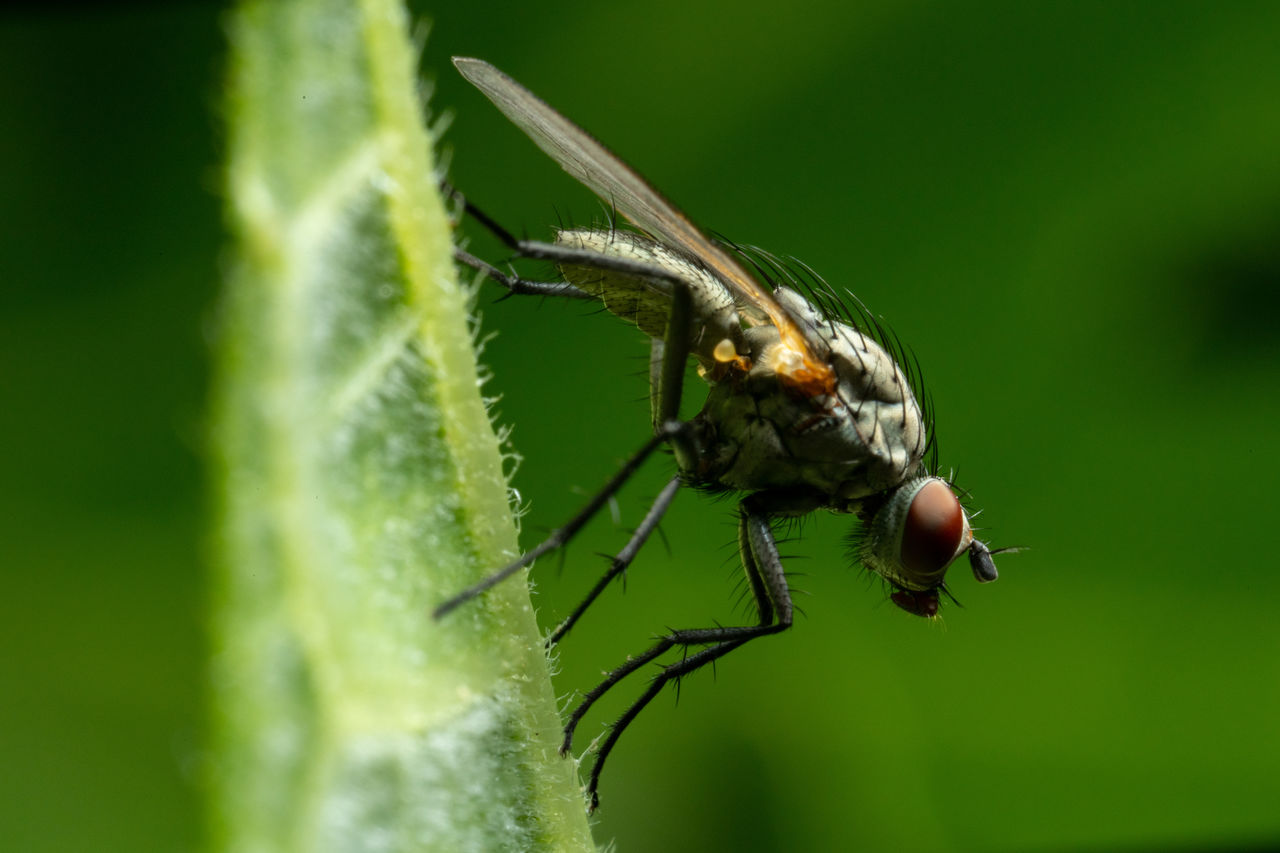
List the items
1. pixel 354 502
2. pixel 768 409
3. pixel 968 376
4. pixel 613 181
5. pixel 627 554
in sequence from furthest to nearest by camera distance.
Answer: pixel 968 376 → pixel 768 409 → pixel 613 181 → pixel 627 554 → pixel 354 502

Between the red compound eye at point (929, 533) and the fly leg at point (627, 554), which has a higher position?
the red compound eye at point (929, 533)

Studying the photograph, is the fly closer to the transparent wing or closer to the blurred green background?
the transparent wing

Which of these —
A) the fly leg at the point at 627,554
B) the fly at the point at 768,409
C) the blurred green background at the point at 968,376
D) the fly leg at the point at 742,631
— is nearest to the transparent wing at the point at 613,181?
the fly at the point at 768,409

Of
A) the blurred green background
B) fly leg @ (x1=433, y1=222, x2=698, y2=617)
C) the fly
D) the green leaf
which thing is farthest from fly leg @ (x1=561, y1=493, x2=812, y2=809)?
the green leaf

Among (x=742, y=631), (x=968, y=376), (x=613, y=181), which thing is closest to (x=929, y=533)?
(x=968, y=376)

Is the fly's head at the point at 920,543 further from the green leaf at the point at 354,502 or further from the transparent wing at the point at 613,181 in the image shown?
the green leaf at the point at 354,502

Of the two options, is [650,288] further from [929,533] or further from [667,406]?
[929,533]
